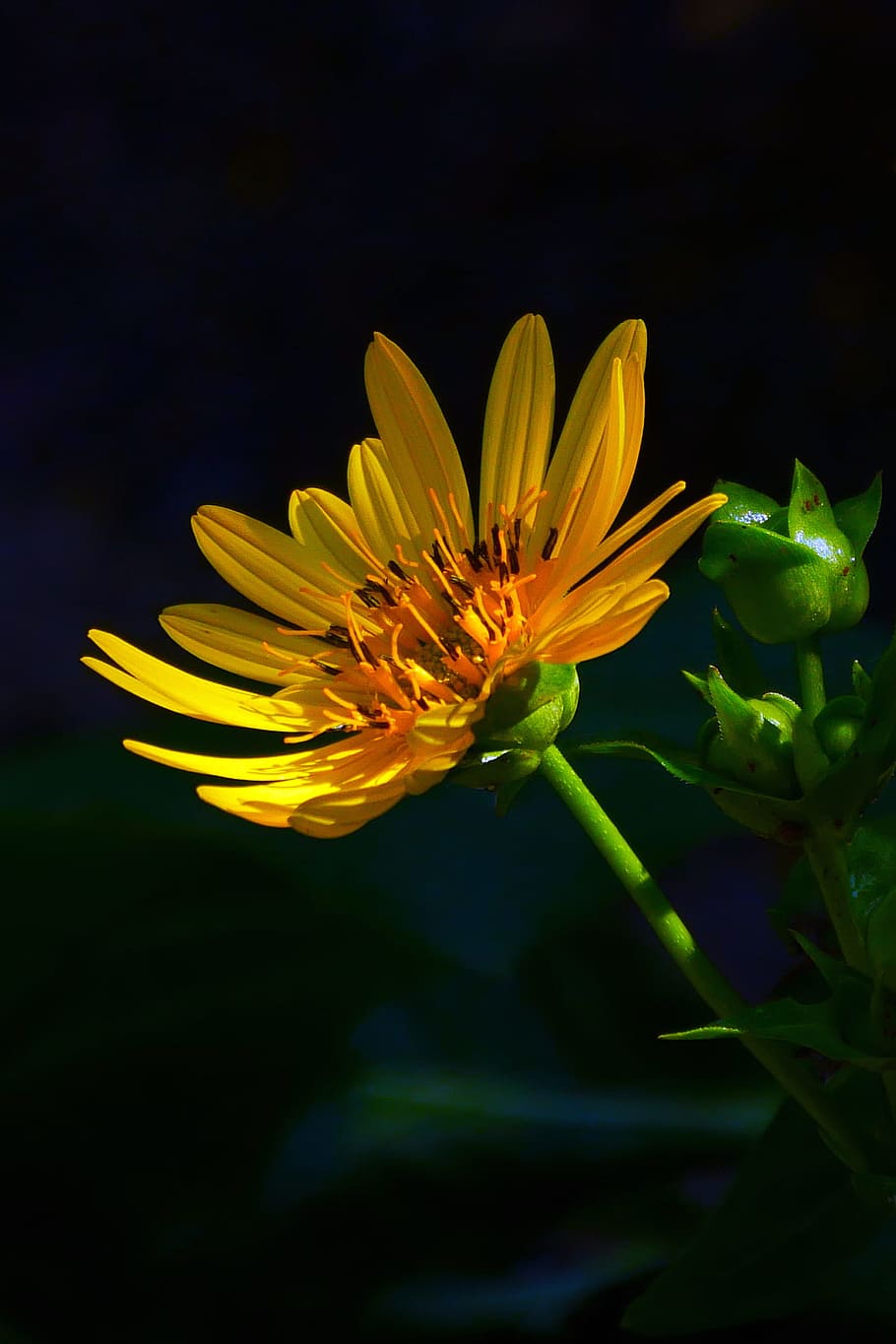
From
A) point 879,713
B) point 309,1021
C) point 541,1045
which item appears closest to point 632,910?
point 541,1045

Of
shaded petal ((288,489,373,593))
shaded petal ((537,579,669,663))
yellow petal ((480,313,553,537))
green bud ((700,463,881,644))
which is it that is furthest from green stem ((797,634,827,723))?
shaded petal ((288,489,373,593))

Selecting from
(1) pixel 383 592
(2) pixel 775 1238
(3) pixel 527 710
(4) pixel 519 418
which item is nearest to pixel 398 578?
(1) pixel 383 592

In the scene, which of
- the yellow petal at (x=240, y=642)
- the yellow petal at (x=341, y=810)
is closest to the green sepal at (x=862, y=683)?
the yellow petal at (x=341, y=810)

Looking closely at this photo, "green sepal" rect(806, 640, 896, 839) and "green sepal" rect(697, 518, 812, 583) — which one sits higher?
"green sepal" rect(697, 518, 812, 583)

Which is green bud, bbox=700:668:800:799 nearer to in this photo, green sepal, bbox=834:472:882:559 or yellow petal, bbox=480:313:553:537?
green sepal, bbox=834:472:882:559

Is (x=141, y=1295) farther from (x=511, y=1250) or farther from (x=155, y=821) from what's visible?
(x=155, y=821)

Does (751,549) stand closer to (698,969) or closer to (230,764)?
(698,969)

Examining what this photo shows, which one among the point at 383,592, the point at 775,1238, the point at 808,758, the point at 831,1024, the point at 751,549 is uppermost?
the point at 383,592
